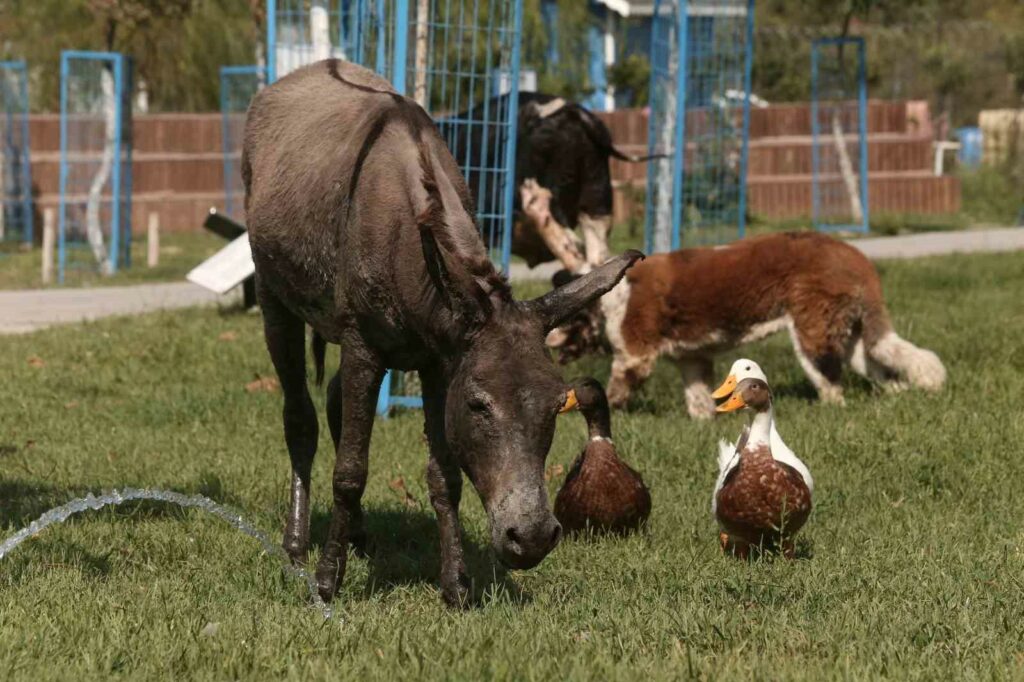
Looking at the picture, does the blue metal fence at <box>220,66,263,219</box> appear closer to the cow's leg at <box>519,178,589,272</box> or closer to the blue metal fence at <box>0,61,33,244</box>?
the blue metal fence at <box>0,61,33,244</box>

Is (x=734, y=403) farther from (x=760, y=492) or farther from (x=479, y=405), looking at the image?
(x=479, y=405)

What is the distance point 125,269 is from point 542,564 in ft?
47.7

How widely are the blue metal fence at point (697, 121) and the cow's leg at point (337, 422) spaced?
24.5 feet

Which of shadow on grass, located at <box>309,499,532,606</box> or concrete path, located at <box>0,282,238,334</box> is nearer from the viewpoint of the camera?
shadow on grass, located at <box>309,499,532,606</box>

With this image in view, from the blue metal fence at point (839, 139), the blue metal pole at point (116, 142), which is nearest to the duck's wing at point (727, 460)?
the blue metal pole at point (116, 142)

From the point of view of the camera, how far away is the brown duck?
6.67 metres

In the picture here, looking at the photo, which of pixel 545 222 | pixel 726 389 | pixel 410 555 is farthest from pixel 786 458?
pixel 545 222

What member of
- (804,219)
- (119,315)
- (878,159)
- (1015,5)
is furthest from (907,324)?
(1015,5)

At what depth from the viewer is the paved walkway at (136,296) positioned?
49.1 feet

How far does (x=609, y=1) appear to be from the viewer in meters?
33.8

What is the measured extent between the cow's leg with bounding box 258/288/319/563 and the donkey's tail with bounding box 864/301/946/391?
4.43 metres

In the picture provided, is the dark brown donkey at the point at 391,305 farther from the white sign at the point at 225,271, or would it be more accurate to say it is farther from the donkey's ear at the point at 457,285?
the white sign at the point at 225,271

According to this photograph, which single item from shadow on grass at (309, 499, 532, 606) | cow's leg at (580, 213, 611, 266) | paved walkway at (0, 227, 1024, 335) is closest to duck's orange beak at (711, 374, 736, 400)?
shadow on grass at (309, 499, 532, 606)

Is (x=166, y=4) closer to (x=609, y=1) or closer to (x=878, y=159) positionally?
(x=609, y=1)
